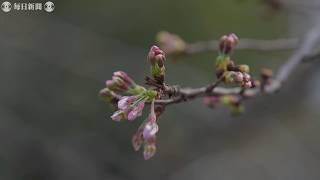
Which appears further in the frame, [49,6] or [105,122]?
[49,6]

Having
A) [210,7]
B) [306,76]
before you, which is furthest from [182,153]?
[210,7]

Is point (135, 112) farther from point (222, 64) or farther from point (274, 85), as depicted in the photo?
point (274, 85)

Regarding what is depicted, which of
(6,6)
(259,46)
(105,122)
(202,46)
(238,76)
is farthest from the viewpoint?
(105,122)

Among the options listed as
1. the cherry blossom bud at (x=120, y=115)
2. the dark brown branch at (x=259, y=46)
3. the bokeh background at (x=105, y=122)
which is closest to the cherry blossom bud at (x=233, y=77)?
the cherry blossom bud at (x=120, y=115)

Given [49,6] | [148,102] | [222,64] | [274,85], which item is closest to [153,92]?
[148,102]

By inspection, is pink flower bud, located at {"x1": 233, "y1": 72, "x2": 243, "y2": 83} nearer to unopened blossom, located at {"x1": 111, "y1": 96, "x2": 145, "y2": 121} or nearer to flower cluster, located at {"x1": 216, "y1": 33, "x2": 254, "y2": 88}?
flower cluster, located at {"x1": 216, "y1": 33, "x2": 254, "y2": 88}

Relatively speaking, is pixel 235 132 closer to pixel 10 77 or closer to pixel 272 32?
pixel 10 77
